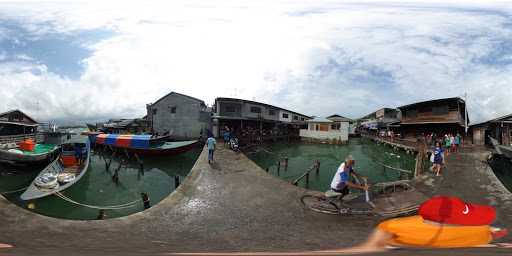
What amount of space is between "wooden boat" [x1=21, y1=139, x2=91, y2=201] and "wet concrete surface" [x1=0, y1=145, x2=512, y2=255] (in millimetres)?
7720

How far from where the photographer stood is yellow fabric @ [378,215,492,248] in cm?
461

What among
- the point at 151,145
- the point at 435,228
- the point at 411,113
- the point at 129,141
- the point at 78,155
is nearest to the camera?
the point at 435,228

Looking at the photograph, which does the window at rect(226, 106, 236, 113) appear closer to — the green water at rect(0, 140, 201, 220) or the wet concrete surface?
the green water at rect(0, 140, 201, 220)

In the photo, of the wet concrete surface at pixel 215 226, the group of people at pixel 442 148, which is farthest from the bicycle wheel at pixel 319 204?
the group of people at pixel 442 148

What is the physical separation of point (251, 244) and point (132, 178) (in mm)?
16765

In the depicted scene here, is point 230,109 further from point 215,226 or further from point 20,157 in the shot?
point 215,226

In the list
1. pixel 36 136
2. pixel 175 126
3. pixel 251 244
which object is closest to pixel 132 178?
pixel 175 126

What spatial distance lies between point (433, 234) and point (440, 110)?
29.8 meters

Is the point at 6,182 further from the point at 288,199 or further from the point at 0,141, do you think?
the point at 288,199

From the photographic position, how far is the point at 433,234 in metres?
4.96

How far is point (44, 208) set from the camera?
12.2 metres

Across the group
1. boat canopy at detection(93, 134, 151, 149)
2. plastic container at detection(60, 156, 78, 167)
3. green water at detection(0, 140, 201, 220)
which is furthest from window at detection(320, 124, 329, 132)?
plastic container at detection(60, 156, 78, 167)

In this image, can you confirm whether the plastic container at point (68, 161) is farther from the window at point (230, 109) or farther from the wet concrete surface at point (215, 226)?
the window at point (230, 109)

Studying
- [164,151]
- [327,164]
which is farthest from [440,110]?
[164,151]
